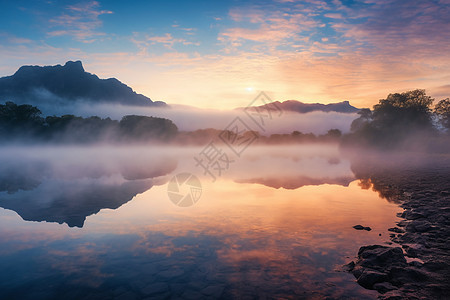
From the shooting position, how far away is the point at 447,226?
544 inches

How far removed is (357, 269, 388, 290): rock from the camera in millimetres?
9137

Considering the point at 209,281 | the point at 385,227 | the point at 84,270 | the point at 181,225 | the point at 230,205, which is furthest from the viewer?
the point at 230,205

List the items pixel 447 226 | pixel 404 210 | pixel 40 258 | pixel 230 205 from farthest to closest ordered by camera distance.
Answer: pixel 230 205
pixel 404 210
pixel 447 226
pixel 40 258

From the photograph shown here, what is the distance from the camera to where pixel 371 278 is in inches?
363

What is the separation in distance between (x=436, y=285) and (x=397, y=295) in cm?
150

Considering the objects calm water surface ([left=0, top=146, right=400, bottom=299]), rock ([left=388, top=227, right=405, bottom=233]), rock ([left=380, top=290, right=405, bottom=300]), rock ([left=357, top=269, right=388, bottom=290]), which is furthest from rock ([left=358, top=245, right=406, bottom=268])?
rock ([left=388, top=227, right=405, bottom=233])

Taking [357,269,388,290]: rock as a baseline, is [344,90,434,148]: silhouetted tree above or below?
above

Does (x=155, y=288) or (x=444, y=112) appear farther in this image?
(x=444, y=112)

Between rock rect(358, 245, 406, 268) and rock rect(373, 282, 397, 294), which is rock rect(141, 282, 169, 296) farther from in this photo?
rock rect(358, 245, 406, 268)

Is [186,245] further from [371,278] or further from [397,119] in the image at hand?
[397,119]

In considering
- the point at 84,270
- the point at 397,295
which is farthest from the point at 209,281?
the point at 397,295

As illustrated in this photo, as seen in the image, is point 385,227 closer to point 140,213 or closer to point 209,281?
point 209,281

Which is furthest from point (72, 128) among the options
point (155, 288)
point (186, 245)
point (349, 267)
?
point (349, 267)

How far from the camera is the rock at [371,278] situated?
9137 mm
